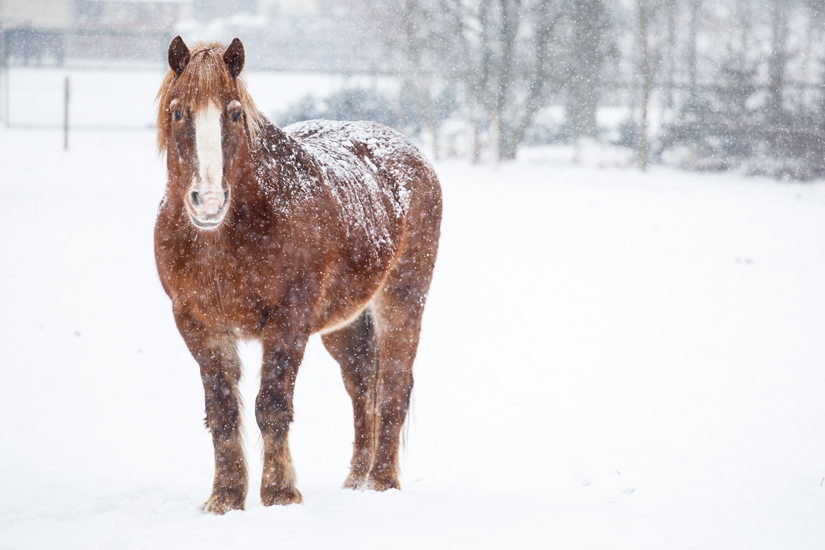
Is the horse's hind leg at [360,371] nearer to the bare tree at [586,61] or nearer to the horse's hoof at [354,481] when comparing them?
the horse's hoof at [354,481]

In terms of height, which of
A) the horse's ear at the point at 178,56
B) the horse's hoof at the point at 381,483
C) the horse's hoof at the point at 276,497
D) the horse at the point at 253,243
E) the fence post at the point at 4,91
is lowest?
the horse's hoof at the point at 381,483

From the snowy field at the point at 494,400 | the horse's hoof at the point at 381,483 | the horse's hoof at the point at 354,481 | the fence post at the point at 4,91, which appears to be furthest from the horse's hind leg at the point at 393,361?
the fence post at the point at 4,91

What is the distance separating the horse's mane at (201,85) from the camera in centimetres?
237

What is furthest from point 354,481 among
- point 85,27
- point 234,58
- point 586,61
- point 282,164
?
point 85,27

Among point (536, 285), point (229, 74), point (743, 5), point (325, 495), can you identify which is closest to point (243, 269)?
point (229, 74)

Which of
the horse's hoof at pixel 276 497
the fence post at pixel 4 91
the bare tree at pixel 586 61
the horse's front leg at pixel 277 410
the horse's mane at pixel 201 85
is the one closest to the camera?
the horse's mane at pixel 201 85

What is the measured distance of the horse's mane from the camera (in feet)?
7.79

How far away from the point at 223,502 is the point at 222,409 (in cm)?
39

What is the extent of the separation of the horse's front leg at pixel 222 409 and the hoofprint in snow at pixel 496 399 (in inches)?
6.6

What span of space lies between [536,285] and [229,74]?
617 centimetres

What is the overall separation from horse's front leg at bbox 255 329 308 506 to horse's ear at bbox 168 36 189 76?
3.35 ft

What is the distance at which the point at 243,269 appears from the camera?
8.56 feet

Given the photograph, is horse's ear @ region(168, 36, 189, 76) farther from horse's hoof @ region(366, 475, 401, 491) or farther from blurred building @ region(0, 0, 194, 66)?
blurred building @ region(0, 0, 194, 66)

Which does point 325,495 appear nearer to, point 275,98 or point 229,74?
point 229,74
